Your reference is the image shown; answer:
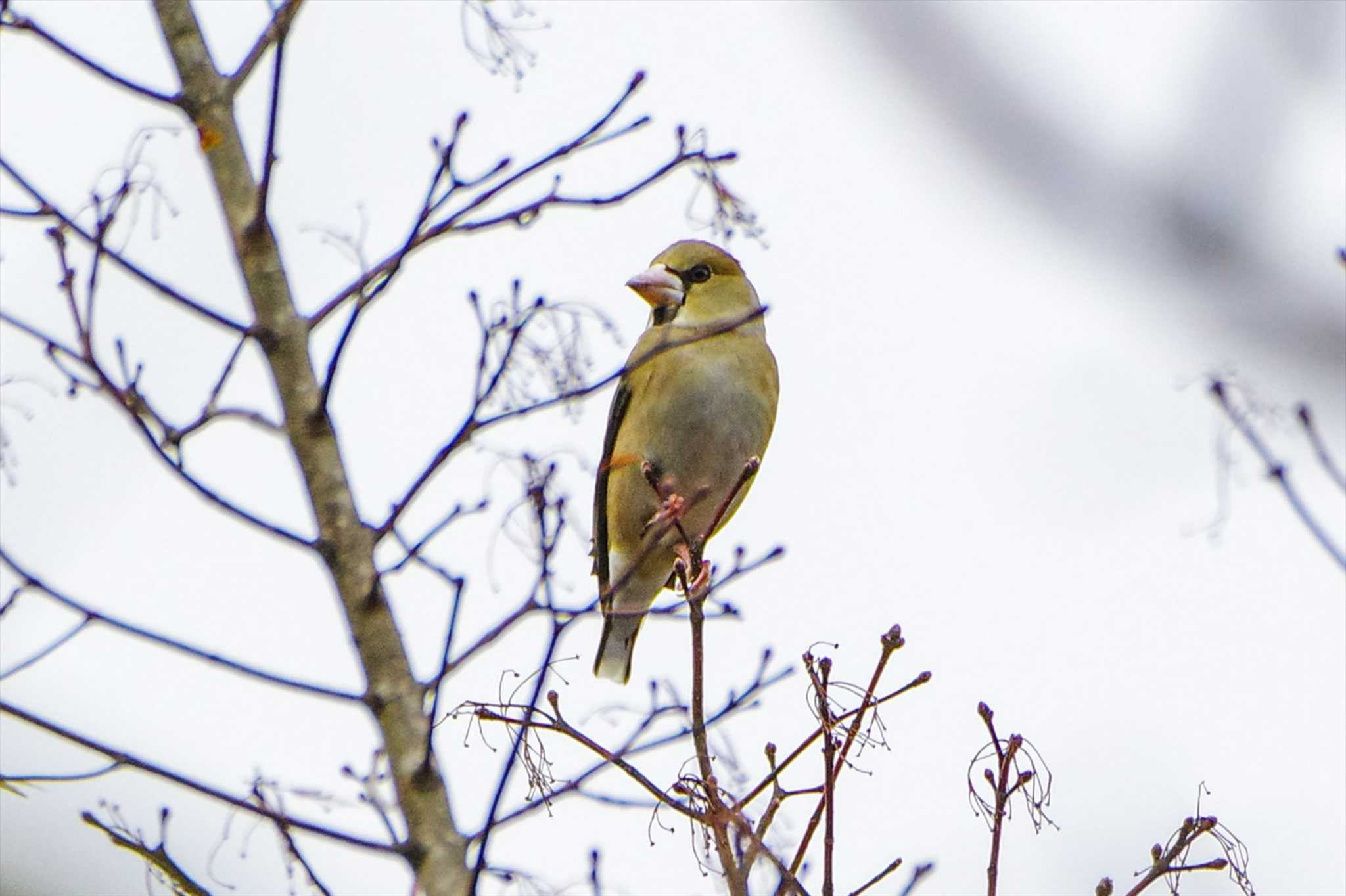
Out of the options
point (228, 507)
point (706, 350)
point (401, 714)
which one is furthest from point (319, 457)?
point (706, 350)

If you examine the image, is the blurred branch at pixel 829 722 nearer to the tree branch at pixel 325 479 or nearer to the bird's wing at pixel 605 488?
the tree branch at pixel 325 479

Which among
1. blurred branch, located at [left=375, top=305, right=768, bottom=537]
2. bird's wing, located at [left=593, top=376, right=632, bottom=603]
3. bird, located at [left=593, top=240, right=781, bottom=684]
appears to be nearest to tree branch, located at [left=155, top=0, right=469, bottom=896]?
blurred branch, located at [left=375, top=305, right=768, bottom=537]

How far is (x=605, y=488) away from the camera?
5.71 meters

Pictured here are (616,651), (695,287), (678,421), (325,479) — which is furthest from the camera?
(695,287)

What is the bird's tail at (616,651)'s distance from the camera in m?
5.66

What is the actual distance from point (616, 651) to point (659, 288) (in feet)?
4.01

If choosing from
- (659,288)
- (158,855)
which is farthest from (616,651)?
(158,855)

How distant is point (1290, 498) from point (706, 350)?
3.76 meters

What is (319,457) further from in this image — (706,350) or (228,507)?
(706,350)

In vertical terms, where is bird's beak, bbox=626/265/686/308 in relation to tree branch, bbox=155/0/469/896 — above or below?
above

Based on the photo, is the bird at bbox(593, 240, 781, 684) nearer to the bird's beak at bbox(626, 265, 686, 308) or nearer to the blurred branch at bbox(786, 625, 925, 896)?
the bird's beak at bbox(626, 265, 686, 308)

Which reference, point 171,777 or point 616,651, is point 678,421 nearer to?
point 616,651

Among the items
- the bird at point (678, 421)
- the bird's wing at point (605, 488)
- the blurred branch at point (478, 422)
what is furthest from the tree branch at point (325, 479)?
the bird's wing at point (605, 488)

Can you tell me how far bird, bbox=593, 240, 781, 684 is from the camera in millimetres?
5352
